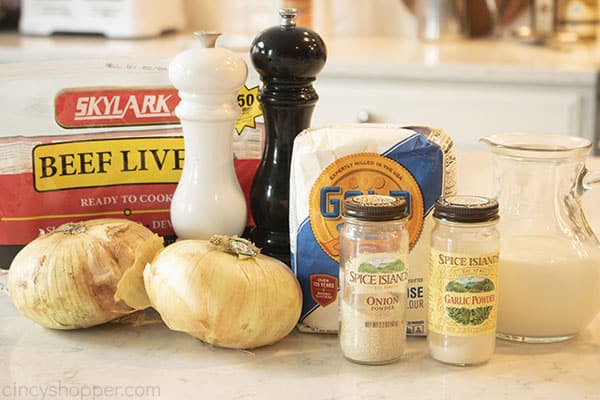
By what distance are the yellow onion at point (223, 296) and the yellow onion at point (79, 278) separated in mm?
32

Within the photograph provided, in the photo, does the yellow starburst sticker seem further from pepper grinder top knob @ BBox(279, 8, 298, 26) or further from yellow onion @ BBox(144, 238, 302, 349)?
yellow onion @ BBox(144, 238, 302, 349)

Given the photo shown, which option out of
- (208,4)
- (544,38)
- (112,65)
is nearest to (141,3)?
(208,4)

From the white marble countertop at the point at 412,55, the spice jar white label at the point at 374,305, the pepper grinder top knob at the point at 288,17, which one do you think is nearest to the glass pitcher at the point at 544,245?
the spice jar white label at the point at 374,305

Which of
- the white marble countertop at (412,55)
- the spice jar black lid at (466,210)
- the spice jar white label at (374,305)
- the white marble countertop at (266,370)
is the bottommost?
the white marble countertop at (266,370)

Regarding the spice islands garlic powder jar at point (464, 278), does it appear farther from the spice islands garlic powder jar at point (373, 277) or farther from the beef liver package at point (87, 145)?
the beef liver package at point (87, 145)

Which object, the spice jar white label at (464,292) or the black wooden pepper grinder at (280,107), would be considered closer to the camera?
the spice jar white label at (464,292)

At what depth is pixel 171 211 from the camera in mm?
1005

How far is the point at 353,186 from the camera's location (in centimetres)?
90

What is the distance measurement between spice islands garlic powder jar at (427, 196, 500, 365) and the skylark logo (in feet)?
1.18

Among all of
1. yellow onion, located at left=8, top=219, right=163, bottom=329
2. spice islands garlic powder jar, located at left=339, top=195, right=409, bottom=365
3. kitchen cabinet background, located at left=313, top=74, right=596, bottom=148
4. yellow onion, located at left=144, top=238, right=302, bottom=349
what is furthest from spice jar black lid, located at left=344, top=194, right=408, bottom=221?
kitchen cabinet background, located at left=313, top=74, right=596, bottom=148

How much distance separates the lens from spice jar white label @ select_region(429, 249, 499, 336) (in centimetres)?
83

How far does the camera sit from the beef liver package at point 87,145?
103 cm

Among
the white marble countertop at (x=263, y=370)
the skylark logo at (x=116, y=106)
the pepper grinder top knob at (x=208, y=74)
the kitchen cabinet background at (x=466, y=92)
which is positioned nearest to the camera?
the white marble countertop at (x=263, y=370)

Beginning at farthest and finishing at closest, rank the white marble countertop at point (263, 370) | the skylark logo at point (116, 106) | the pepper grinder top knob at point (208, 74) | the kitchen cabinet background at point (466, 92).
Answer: the kitchen cabinet background at point (466, 92) < the skylark logo at point (116, 106) < the pepper grinder top knob at point (208, 74) < the white marble countertop at point (263, 370)
